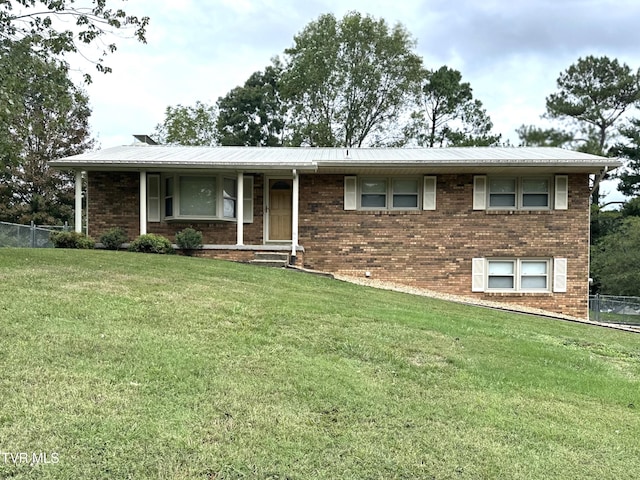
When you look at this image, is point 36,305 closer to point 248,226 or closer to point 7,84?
point 7,84

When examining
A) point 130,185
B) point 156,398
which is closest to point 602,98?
point 130,185

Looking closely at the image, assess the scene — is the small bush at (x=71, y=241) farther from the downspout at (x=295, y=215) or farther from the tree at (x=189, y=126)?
the tree at (x=189, y=126)

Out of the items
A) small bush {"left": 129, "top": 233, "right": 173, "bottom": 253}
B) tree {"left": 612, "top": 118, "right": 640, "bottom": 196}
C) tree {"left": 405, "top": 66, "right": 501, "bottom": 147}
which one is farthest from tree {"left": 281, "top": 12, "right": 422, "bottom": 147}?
small bush {"left": 129, "top": 233, "right": 173, "bottom": 253}

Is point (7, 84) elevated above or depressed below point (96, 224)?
above

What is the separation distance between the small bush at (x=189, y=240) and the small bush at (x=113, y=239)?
62.8 inches

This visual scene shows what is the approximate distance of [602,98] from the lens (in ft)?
108

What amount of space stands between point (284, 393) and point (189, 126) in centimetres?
3382

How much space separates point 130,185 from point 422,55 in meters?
23.3

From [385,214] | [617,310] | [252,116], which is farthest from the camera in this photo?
[252,116]

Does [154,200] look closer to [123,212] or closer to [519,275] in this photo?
[123,212]

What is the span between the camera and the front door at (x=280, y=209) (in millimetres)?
14023

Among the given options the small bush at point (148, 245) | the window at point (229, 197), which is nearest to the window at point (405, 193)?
the window at point (229, 197)

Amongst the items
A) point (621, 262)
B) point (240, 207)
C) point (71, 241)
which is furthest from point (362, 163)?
point (621, 262)

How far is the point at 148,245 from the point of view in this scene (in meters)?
12.7
